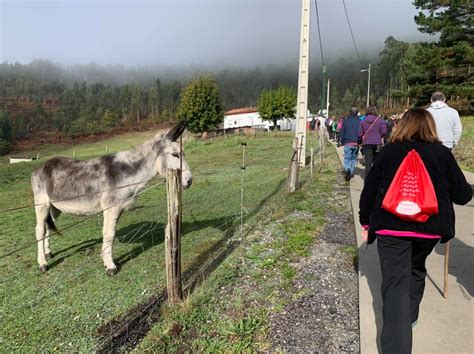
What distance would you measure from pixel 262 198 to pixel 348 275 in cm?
485

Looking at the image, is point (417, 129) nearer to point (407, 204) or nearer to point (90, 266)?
point (407, 204)

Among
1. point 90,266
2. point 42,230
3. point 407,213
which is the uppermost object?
point 407,213

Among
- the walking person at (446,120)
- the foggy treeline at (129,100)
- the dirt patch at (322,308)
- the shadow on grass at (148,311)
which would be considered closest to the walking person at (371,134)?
the walking person at (446,120)

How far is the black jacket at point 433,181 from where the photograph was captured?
248cm

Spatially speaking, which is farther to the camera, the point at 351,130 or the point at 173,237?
the point at 351,130

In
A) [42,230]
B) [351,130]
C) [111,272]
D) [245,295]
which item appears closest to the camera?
[245,295]

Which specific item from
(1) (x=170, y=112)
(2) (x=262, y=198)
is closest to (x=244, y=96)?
(1) (x=170, y=112)

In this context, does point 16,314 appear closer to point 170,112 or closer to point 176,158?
point 176,158

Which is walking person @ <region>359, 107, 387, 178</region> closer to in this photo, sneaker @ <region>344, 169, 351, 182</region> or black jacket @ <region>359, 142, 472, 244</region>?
sneaker @ <region>344, 169, 351, 182</region>

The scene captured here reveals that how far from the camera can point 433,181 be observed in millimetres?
2482

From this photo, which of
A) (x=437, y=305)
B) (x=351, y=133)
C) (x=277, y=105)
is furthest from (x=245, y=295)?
(x=277, y=105)

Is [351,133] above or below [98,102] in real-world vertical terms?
below

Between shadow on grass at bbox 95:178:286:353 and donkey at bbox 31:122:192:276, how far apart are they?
920 mm

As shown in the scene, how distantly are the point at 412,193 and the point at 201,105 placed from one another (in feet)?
242
